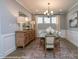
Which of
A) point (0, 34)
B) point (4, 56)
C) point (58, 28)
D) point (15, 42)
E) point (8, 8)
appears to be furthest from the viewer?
point (58, 28)

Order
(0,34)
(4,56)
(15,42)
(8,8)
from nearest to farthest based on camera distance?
(0,34), (4,56), (8,8), (15,42)

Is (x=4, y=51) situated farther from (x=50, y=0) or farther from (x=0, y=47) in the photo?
(x=50, y=0)

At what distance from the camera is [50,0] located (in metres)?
6.84

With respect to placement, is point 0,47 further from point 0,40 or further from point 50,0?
point 50,0

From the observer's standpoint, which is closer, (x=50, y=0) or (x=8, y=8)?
(x=8, y=8)

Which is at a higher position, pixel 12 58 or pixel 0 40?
pixel 0 40

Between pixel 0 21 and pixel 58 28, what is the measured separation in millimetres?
9197

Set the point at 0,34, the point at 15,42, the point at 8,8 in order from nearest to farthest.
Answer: the point at 0,34 → the point at 8,8 → the point at 15,42

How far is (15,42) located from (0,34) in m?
2.20

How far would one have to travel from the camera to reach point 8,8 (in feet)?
18.6

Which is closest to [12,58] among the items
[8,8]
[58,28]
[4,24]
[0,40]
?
[0,40]

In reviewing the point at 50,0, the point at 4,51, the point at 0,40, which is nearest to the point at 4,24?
the point at 0,40

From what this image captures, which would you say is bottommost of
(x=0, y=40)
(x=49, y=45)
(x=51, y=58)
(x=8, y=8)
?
(x=51, y=58)

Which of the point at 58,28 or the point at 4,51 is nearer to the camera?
the point at 4,51
